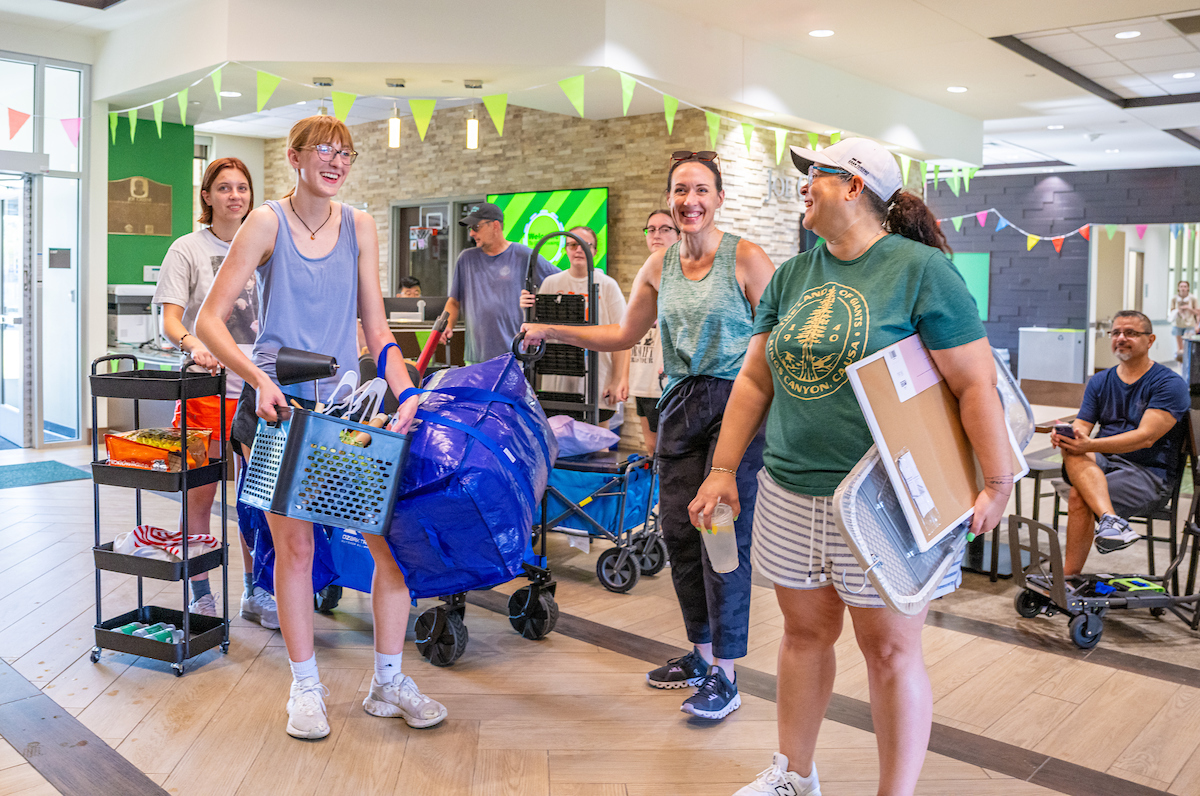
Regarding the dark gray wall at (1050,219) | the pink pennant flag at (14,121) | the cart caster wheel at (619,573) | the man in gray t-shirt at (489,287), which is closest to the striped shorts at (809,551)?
the cart caster wheel at (619,573)

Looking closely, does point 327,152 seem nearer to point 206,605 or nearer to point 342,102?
point 206,605

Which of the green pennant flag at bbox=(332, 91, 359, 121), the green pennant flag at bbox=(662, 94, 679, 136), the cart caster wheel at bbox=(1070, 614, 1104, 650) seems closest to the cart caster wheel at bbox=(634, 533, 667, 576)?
the cart caster wheel at bbox=(1070, 614, 1104, 650)

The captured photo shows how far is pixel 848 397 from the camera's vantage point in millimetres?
1808

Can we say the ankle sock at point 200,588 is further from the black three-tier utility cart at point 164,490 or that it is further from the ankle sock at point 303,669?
the ankle sock at point 303,669

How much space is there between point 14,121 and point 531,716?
6.63 m

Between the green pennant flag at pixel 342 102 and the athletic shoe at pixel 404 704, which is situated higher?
the green pennant flag at pixel 342 102

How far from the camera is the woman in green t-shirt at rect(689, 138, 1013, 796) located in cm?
177

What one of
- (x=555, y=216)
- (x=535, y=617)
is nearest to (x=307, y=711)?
(x=535, y=617)

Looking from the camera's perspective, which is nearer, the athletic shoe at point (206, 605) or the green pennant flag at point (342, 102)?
the athletic shoe at point (206, 605)

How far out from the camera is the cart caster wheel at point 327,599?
3.56m

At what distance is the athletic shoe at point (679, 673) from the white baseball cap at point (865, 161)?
1.53 m

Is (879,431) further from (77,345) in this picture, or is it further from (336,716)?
(77,345)

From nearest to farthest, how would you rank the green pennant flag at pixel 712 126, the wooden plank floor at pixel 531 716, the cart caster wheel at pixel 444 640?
the wooden plank floor at pixel 531 716
the cart caster wheel at pixel 444 640
the green pennant flag at pixel 712 126

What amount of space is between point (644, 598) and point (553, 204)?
550 cm
